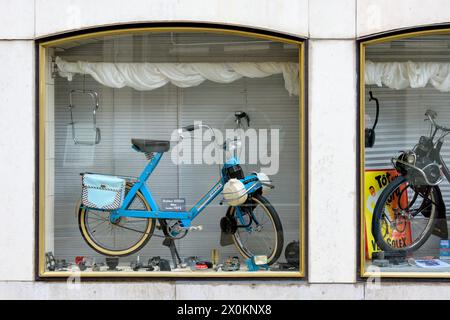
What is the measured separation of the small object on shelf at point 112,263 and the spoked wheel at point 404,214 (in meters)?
2.81

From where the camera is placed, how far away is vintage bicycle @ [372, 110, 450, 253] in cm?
862

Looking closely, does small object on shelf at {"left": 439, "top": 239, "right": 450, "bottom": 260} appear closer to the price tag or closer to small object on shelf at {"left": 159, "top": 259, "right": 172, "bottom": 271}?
the price tag

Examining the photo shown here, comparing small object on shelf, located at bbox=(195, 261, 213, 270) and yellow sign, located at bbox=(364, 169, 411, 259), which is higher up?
yellow sign, located at bbox=(364, 169, 411, 259)

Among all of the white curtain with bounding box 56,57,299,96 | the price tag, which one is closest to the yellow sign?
the white curtain with bounding box 56,57,299,96

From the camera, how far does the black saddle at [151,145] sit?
343 inches

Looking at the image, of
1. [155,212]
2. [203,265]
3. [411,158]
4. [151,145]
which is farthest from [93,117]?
[411,158]

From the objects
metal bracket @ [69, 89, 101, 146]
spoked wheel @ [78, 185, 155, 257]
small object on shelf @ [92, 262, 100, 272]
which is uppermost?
metal bracket @ [69, 89, 101, 146]

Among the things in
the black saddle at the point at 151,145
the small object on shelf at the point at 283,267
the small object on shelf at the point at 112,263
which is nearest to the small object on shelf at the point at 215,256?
the small object on shelf at the point at 283,267

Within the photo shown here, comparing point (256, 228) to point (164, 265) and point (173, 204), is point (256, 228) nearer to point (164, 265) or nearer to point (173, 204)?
point (173, 204)

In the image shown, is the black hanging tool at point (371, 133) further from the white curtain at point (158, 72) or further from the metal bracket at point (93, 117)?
the metal bracket at point (93, 117)

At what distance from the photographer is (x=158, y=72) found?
8.70m
